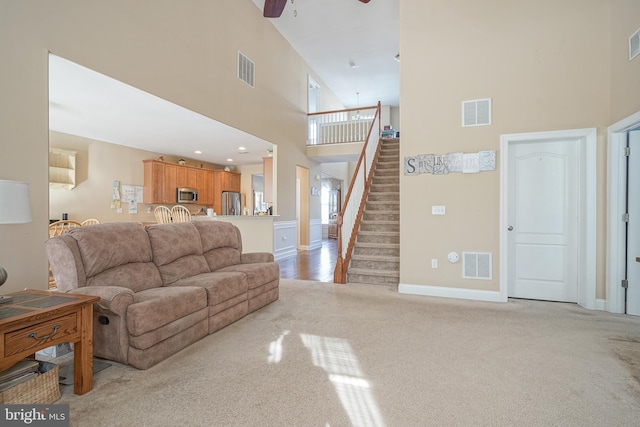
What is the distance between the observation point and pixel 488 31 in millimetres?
4055

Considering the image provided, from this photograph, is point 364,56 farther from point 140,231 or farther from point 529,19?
point 140,231

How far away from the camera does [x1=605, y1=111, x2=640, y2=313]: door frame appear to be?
347cm

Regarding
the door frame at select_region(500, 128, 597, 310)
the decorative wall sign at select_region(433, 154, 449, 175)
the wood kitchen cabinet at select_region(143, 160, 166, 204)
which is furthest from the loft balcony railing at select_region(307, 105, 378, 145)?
the door frame at select_region(500, 128, 597, 310)

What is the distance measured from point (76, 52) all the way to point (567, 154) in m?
5.64

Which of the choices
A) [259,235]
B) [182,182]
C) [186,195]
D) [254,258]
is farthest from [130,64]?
[186,195]

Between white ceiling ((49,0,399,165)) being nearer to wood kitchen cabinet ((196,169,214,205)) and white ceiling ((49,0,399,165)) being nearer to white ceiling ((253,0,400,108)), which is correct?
white ceiling ((253,0,400,108))

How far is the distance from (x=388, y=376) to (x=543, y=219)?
10.4 feet

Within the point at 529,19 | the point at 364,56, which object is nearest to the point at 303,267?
the point at 529,19

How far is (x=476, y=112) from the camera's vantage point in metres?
4.10

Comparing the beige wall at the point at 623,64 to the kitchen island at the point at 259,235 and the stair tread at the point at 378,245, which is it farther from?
the kitchen island at the point at 259,235

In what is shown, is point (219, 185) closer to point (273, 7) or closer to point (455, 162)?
point (273, 7)

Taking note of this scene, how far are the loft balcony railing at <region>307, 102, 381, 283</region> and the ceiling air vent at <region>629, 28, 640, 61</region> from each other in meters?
3.44

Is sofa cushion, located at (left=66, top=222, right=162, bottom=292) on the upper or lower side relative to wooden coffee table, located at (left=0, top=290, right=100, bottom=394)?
upper

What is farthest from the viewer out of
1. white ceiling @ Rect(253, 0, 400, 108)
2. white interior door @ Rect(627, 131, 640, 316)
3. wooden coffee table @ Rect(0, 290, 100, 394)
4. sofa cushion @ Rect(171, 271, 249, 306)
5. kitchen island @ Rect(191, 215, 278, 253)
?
kitchen island @ Rect(191, 215, 278, 253)
